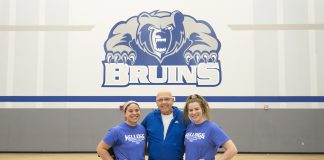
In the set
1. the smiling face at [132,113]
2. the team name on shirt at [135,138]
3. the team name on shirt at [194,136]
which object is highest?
the smiling face at [132,113]

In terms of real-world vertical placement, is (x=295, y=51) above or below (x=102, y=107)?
above

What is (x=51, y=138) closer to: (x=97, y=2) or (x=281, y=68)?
(x=97, y=2)

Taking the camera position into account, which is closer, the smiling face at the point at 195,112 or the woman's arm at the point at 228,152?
the woman's arm at the point at 228,152

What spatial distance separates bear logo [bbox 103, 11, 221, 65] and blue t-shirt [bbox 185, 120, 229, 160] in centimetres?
391

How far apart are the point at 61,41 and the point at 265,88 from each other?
4228 mm

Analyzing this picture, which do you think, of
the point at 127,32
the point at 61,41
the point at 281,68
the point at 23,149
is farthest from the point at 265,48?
the point at 23,149

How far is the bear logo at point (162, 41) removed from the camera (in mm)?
6230

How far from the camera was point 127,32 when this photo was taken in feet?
20.7

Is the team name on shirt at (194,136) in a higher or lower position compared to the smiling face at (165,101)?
lower

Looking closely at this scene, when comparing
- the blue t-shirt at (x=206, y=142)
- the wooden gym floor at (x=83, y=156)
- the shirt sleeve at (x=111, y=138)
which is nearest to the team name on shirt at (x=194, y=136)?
the blue t-shirt at (x=206, y=142)

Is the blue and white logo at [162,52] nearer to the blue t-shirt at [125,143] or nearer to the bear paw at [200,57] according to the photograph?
the bear paw at [200,57]

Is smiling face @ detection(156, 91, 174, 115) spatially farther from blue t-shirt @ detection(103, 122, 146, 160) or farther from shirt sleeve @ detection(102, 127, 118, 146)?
shirt sleeve @ detection(102, 127, 118, 146)

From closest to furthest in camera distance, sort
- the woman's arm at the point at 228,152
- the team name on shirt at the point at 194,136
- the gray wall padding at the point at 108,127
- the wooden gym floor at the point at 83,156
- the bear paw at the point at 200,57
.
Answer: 1. the woman's arm at the point at 228,152
2. the team name on shirt at the point at 194,136
3. the wooden gym floor at the point at 83,156
4. the gray wall padding at the point at 108,127
5. the bear paw at the point at 200,57

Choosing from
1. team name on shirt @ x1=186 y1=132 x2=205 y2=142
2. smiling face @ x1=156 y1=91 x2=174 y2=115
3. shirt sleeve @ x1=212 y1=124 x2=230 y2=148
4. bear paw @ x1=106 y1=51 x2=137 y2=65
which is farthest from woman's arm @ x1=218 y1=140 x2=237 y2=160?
bear paw @ x1=106 y1=51 x2=137 y2=65
